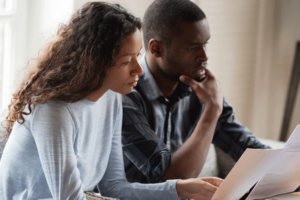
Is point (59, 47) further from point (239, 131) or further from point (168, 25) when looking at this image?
point (239, 131)

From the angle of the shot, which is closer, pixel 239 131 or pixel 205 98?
pixel 205 98

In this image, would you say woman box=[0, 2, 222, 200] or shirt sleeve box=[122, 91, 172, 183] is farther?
shirt sleeve box=[122, 91, 172, 183]

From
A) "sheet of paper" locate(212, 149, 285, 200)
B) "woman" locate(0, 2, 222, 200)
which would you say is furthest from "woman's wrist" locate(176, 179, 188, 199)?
"sheet of paper" locate(212, 149, 285, 200)

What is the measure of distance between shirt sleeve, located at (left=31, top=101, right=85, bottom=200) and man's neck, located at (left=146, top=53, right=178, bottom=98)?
0.54m

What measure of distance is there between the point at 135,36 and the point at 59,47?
20cm

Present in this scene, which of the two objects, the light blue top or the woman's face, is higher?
the woman's face

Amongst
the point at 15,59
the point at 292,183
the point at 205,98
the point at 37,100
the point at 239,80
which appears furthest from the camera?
the point at 239,80

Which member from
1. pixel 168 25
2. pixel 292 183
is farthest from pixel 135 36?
pixel 292 183

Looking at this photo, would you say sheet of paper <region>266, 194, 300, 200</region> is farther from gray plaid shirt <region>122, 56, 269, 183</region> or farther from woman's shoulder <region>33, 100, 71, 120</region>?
woman's shoulder <region>33, 100, 71, 120</region>

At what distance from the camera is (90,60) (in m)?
0.89

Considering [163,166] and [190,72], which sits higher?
[190,72]

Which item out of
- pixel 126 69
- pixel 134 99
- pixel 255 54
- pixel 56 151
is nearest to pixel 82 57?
pixel 126 69

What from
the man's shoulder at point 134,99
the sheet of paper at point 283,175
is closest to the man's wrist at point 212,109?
the man's shoulder at point 134,99

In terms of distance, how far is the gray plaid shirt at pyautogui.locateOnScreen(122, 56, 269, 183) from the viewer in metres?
1.16
